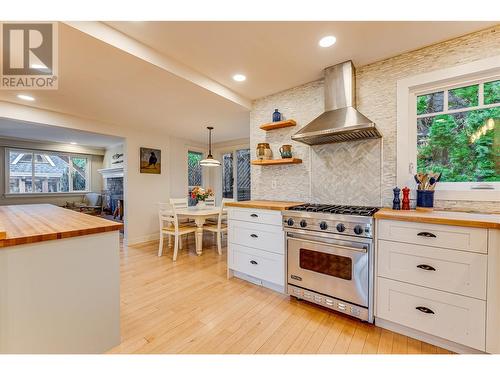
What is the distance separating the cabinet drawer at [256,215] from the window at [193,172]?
3.36m

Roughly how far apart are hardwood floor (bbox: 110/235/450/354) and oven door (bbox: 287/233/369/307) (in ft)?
0.73

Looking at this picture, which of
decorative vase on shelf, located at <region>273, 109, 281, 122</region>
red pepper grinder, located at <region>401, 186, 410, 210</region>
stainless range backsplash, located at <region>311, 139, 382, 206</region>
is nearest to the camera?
red pepper grinder, located at <region>401, 186, 410, 210</region>

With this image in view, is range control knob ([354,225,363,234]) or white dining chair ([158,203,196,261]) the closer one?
range control knob ([354,225,363,234])

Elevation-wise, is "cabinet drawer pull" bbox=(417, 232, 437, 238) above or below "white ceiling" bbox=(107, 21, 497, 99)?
below

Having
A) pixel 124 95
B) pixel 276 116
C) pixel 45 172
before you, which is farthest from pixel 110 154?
pixel 276 116

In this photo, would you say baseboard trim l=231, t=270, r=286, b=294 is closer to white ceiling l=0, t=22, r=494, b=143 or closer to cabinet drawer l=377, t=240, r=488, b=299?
cabinet drawer l=377, t=240, r=488, b=299

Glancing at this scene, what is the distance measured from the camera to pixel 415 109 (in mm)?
2025

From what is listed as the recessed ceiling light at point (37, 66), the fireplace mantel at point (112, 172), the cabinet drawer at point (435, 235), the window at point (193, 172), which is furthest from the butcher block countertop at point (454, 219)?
the fireplace mantel at point (112, 172)

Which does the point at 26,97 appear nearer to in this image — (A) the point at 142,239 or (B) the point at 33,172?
(A) the point at 142,239

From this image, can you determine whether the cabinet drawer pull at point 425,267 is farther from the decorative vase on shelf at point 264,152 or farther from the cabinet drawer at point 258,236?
the decorative vase on shelf at point 264,152

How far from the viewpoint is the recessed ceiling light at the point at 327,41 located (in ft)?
5.76

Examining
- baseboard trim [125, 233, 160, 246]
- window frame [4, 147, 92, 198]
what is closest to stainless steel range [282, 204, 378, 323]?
baseboard trim [125, 233, 160, 246]

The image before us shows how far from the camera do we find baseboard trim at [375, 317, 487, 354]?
1.40 metres
